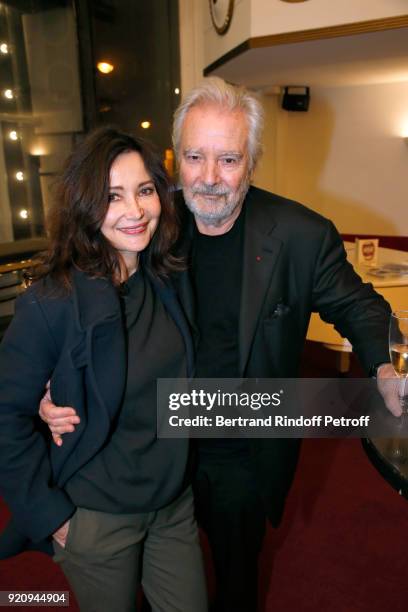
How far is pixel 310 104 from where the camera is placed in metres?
6.24

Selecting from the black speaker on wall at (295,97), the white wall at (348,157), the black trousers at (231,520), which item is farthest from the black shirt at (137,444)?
the black speaker on wall at (295,97)

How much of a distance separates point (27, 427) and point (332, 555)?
1.62 meters

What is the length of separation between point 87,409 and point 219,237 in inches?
26.4

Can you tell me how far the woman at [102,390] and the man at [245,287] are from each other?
219 mm

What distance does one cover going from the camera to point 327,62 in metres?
4.52

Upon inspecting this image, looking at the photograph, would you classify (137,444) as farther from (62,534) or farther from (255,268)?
(255,268)

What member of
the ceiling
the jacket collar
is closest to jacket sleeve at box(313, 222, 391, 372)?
the jacket collar

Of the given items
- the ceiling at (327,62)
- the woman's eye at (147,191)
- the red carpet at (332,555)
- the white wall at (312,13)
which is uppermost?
the white wall at (312,13)

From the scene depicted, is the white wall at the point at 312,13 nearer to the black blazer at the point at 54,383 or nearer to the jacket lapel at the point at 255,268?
the jacket lapel at the point at 255,268

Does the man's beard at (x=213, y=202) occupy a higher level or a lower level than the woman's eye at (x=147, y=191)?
lower

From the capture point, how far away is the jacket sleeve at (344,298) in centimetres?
146

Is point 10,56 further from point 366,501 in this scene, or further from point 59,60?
point 366,501

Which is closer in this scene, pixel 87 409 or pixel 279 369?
pixel 87 409

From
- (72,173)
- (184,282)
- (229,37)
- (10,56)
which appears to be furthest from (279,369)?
(229,37)
